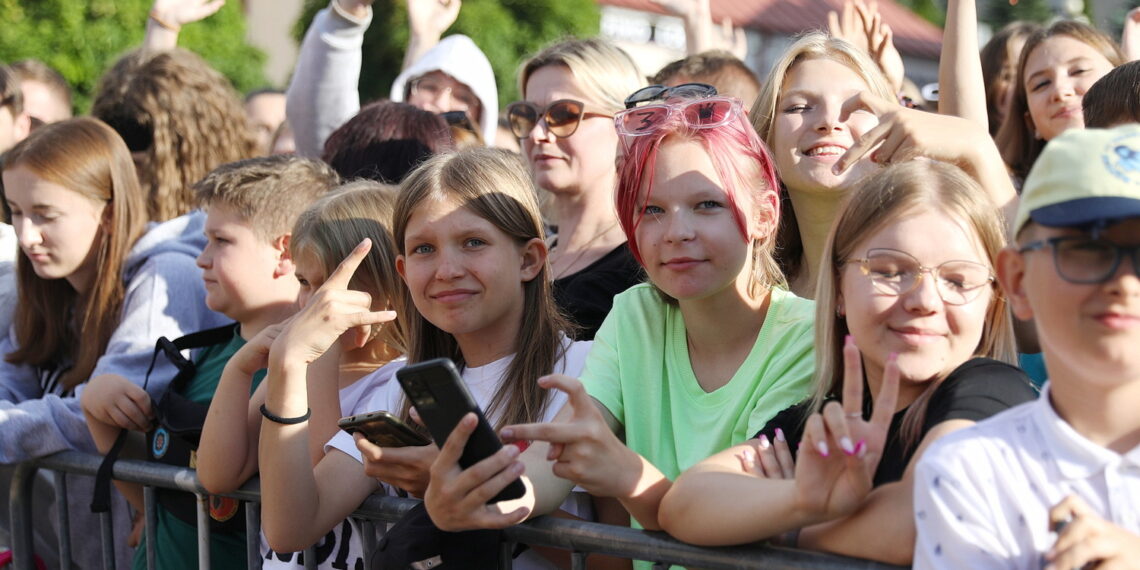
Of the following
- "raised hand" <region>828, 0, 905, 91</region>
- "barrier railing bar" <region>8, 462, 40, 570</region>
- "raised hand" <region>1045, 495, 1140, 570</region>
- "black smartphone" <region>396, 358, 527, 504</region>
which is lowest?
"barrier railing bar" <region>8, 462, 40, 570</region>

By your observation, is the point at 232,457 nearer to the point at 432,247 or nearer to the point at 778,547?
the point at 432,247

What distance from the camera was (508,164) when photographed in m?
3.52

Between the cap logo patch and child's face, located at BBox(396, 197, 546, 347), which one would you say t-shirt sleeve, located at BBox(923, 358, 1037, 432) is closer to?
the cap logo patch

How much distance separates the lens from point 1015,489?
1902mm

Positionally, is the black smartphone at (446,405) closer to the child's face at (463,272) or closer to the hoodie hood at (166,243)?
the child's face at (463,272)

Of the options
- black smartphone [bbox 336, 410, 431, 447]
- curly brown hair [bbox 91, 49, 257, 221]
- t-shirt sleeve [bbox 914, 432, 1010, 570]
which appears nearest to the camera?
t-shirt sleeve [bbox 914, 432, 1010, 570]

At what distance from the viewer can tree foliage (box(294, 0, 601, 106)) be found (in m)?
22.1

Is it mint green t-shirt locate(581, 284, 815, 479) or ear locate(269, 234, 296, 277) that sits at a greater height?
mint green t-shirt locate(581, 284, 815, 479)

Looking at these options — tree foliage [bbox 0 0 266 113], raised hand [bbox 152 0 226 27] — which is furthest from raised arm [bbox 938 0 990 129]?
tree foliage [bbox 0 0 266 113]

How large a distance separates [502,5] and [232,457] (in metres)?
21.3

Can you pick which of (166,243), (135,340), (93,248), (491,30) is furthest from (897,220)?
(491,30)

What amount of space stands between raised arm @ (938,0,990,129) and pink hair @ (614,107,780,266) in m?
0.93

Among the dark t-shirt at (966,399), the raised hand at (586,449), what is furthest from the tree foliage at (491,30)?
the dark t-shirt at (966,399)

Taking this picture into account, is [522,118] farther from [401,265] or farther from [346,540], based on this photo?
[346,540]
